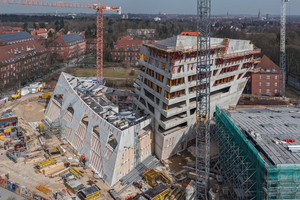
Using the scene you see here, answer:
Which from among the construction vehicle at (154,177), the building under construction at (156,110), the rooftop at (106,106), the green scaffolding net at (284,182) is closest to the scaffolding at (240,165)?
the green scaffolding net at (284,182)

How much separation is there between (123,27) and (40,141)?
512ft

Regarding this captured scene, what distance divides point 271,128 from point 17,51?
74.2 meters

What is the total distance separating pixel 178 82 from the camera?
37.8 meters

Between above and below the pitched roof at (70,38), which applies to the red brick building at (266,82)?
below

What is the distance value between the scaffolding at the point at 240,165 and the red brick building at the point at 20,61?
5875cm

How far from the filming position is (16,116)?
175 ft

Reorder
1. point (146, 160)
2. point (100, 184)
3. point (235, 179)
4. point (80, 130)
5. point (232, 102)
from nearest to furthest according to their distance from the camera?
point (235, 179) → point (100, 184) → point (146, 160) → point (80, 130) → point (232, 102)

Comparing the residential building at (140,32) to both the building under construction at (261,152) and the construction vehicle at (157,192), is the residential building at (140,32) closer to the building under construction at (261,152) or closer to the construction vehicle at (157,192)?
the building under construction at (261,152)

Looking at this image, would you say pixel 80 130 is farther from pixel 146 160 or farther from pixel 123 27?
pixel 123 27

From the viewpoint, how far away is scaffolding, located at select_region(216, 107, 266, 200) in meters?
24.9

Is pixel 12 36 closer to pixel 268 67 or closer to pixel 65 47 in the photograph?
pixel 65 47

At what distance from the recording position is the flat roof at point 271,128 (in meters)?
24.7

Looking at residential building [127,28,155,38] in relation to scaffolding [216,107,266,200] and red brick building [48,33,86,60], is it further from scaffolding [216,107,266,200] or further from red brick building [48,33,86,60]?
scaffolding [216,107,266,200]

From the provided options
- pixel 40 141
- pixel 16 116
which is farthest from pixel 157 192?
pixel 16 116
